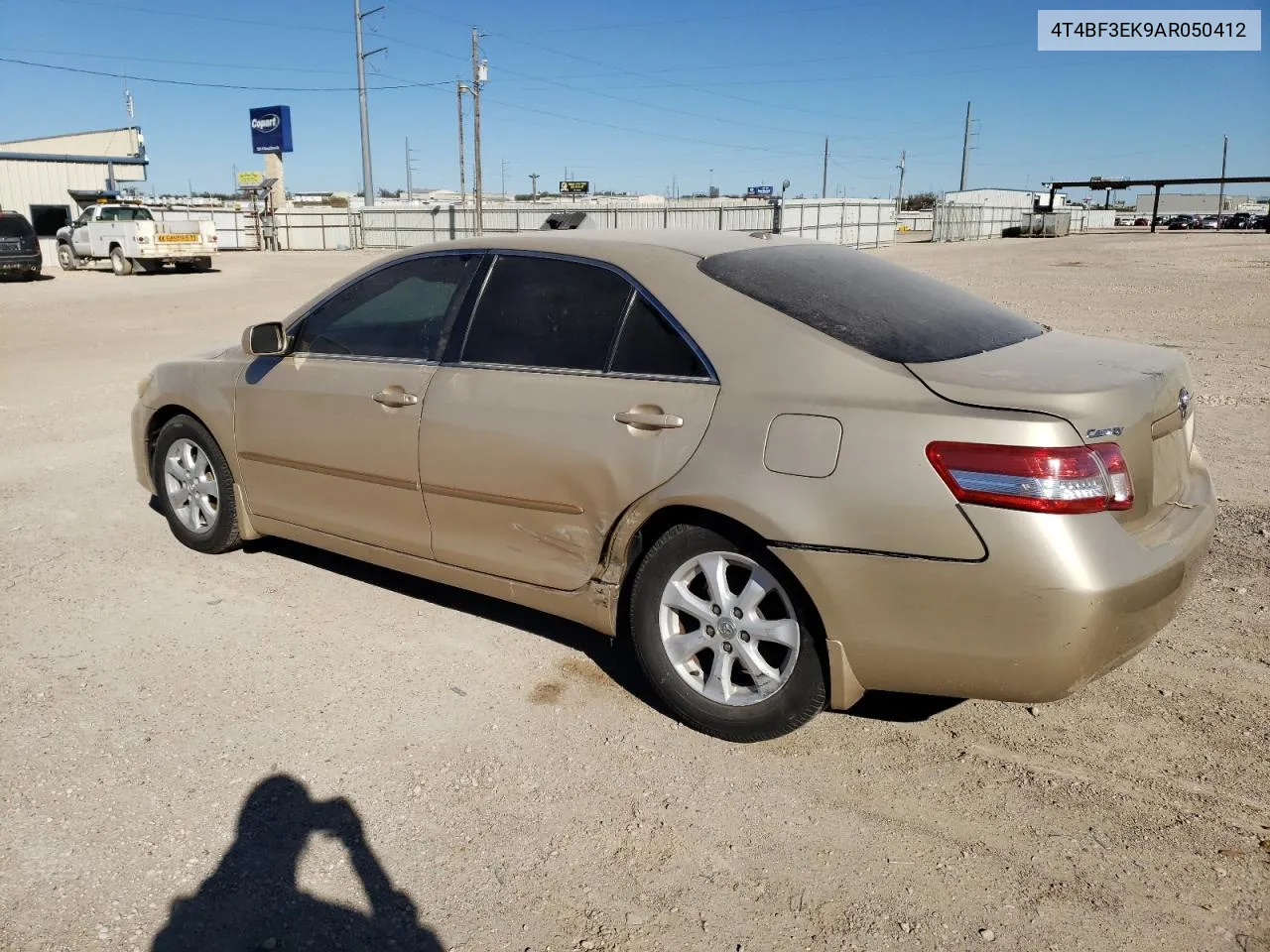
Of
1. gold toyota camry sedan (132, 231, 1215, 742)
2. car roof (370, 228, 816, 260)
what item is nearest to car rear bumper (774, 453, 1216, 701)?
gold toyota camry sedan (132, 231, 1215, 742)

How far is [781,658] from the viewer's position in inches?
129

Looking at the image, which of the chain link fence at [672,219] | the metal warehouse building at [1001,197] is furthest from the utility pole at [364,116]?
the metal warehouse building at [1001,197]

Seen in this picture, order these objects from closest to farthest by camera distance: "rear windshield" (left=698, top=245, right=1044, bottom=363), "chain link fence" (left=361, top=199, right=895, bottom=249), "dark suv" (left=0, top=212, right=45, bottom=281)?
1. "rear windshield" (left=698, top=245, right=1044, bottom=363)
2. "dark suv" (left=0, top=212, right=45, bottom=281)
3. "chain link fence" (left=361, top=199, right=895, bottom=249)

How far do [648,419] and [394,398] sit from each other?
1240 millimetres

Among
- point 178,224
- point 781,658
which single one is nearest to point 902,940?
point 781,658

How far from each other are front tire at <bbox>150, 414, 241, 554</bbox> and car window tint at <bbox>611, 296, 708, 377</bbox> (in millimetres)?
2375

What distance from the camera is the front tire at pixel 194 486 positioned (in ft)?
16.4

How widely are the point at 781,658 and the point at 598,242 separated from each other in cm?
170

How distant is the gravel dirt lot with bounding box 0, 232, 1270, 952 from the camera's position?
8.48 ft

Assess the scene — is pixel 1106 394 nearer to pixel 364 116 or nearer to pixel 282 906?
pixel 282 906

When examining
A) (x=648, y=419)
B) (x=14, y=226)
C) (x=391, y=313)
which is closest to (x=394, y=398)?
(x=391, y=313)

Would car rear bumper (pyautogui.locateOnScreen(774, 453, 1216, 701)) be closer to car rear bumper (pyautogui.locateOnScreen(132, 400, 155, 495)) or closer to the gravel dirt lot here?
the gravel dirt lot

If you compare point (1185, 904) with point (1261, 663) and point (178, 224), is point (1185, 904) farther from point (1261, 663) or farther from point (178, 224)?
point (178, 224)

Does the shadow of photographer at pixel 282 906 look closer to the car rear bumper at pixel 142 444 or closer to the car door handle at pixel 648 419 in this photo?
the car door handle at pixel 648 419
